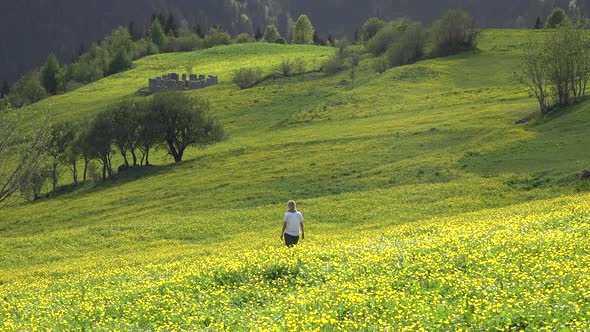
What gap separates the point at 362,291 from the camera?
16.3 m

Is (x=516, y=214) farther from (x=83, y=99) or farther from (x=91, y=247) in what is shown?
(x=83, y=99)

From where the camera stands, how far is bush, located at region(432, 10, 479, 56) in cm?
13288

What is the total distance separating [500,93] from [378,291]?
8261cm

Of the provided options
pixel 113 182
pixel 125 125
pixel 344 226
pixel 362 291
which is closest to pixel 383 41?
pixel 125 125

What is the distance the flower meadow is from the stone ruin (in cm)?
12976

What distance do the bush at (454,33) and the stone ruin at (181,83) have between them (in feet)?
173

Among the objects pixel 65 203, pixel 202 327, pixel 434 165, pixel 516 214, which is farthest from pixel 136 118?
pixel 202 327

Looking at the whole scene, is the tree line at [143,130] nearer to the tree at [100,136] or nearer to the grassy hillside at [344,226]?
the tree at [100,136]

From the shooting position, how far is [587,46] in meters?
68.8

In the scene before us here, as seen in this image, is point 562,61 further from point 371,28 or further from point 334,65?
point 371,28

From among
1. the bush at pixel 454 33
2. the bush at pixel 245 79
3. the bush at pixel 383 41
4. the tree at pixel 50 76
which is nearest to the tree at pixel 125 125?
the bush at pixel 245 79

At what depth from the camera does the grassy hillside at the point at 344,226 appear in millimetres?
Result: 15344

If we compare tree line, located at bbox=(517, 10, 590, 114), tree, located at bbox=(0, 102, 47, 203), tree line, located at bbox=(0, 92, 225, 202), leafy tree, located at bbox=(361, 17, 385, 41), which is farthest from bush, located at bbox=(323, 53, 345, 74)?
tree, located at bbox=(0, 102, 47, 203)

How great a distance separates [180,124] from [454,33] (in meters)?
72.0
